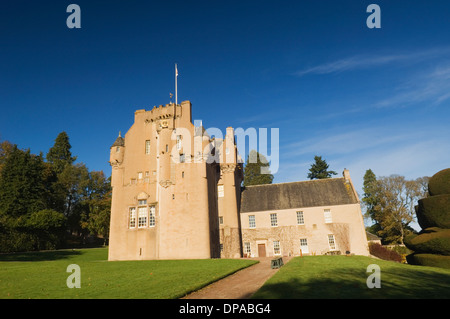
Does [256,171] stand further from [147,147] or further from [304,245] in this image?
[147,147]

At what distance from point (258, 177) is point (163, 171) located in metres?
41.1

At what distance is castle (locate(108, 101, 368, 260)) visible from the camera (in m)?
33.3

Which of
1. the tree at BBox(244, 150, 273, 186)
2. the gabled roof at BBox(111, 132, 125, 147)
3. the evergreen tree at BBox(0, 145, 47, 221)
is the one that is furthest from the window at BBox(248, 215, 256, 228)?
the evergreen tree at BBox(0, 145, 47, 221)

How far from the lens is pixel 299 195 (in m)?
40.1

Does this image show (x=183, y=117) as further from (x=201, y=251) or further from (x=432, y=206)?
(x=432, y=206)

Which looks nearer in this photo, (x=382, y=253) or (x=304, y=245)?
(x=304, y=245)

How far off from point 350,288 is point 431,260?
15498mm

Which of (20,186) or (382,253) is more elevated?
(20,186)

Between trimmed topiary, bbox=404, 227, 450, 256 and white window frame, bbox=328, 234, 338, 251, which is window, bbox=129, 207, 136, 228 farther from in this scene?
trimmed topiary, bbox=404, 227, 450, 256

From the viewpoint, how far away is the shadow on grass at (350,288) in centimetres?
1127

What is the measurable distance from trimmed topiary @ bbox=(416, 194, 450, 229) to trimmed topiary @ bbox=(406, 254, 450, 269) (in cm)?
278

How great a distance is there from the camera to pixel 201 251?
3203 cm

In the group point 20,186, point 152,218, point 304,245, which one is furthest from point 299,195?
point 20,186
